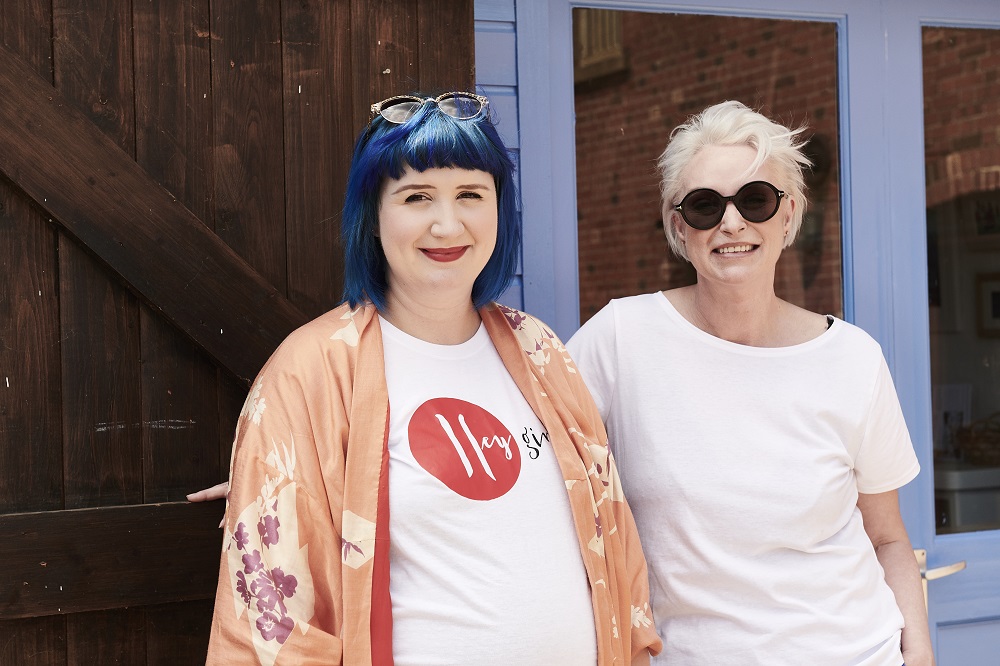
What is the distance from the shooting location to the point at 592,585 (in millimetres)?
1643

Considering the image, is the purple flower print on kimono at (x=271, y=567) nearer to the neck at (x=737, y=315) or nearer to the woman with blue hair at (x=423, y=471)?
the woman with blue hair at (x=423, y=471)

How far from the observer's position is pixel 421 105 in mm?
1640

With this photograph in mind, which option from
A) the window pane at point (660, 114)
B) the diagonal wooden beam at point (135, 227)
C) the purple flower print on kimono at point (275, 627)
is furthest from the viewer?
the window pane at point (660, 114)

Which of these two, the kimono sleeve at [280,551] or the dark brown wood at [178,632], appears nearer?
the kimono sleeve at [280,551]

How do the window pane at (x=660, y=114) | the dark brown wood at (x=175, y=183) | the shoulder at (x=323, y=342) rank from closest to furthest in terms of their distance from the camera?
the shoulder at (x=323, y=342), the dark brown wood at (x=175, y=183), the window pane at (x=660, y=114)

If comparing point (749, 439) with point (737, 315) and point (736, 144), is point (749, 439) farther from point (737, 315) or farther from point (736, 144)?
point (736, 144)

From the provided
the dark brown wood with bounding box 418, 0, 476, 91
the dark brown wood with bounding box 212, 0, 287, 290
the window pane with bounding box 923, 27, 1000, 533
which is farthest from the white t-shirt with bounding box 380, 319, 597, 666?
the window pane with bounding box 923, 27, 1000, 533

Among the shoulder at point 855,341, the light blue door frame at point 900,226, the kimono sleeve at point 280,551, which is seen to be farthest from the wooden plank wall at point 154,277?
the light blue door frame at point 900,226

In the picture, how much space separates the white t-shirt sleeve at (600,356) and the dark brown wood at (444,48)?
1.95 feet

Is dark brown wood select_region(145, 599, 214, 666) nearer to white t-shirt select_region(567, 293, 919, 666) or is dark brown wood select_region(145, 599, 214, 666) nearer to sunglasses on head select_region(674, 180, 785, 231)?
white t-shirt select_region(567, 293, 919, 666)

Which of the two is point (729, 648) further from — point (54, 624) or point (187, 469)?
point (54, 624)

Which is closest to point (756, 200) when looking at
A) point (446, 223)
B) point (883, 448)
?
point (883, 448)

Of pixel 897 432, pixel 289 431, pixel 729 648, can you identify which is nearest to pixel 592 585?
pixel 729 648

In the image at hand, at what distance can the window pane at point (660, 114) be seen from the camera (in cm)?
268
